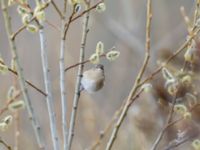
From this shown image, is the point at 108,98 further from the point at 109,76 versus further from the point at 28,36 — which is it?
the point at 28,36

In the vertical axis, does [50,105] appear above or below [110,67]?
below

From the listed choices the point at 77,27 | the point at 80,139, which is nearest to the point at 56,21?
the point at 77,27

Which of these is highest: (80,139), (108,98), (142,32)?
(142,32)

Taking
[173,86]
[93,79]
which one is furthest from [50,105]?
[173,86]

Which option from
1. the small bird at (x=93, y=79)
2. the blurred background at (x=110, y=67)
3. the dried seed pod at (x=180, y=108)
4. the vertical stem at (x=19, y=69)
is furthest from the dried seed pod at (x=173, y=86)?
the blurred background at (x=110, y=67)

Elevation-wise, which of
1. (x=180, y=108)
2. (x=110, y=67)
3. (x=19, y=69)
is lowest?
(x=180, y=108)

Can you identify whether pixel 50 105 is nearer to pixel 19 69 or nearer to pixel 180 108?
pixel 19 69
